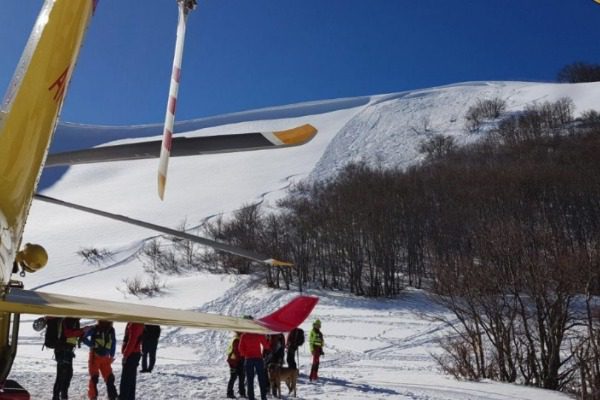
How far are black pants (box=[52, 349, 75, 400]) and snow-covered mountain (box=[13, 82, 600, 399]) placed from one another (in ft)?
3.28

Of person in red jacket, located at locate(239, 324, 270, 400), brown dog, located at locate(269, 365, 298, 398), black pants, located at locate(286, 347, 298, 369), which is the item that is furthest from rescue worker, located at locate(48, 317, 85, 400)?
black pants, located at locate(286, 347, 298, 369)

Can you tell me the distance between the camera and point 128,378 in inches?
262

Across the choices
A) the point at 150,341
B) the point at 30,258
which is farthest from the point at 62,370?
the point at 30,258

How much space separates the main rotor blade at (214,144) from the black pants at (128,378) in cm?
439

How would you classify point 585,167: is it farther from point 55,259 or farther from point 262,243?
point 55,259

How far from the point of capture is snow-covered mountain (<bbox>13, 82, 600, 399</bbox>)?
11.3 m

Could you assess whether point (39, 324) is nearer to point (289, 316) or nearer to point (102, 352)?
point (102, 352)

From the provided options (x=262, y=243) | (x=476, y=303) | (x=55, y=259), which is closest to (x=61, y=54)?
(x=476, y=303)

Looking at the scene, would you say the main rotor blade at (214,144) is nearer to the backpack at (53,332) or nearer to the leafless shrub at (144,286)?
the backpack at (53,332)

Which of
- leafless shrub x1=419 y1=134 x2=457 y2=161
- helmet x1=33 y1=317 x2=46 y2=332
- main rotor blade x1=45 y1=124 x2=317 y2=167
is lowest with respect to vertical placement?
helmet x1=33 y1=317 x2=46 y2=332

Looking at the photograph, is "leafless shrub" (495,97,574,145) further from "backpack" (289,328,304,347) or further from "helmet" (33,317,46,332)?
"helmet" (33,317,46,332)

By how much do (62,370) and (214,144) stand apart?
20.7 ft

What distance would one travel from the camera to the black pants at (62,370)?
734 cm

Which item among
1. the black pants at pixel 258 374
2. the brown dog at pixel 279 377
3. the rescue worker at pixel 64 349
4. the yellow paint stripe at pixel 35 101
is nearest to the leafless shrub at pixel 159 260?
the brown dog at pixel 279 377
